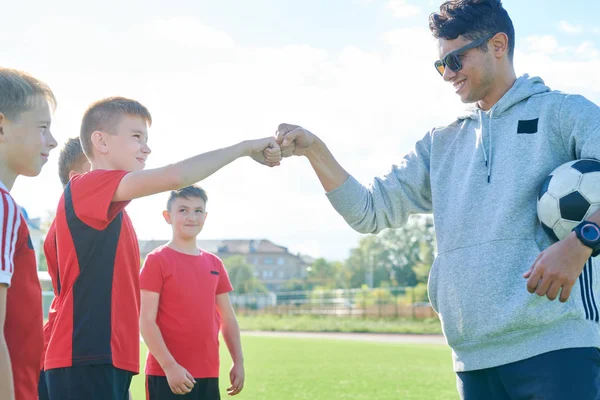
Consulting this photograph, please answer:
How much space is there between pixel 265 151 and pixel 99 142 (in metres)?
0.85

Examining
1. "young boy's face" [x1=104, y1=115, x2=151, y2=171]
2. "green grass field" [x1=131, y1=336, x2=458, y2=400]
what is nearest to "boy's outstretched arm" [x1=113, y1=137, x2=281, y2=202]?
"young boy's face" [x1=104, y1=115, x2=151, y2=171]

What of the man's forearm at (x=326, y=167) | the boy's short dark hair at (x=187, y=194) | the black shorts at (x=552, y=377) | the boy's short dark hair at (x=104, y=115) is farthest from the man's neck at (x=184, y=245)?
the black shorts at (x=552, y=377)

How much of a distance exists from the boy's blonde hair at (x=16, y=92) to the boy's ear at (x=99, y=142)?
2.61 feet

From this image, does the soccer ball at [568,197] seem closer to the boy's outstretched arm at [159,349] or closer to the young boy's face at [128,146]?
the young boy's face at [128,146]

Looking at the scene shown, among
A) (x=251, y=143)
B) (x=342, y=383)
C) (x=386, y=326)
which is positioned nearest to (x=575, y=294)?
(x=251, y=143)

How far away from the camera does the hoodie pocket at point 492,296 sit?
288 centimetres

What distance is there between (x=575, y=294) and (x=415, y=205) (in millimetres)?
1049

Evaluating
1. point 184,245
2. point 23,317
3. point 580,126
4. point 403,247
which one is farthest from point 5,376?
point 403,247

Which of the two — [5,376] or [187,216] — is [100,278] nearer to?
[5,376]

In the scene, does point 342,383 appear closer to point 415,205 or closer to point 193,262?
point 193,262

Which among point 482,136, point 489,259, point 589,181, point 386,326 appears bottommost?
point 386,326

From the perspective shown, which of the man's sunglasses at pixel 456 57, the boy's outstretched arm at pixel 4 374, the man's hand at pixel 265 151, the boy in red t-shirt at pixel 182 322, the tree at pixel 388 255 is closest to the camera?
the boy's outstretched arm at pixel 4 374

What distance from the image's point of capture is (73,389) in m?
3.33

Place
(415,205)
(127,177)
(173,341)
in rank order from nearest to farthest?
1. (127,177)
2. (415,205)
3. (173,341)
